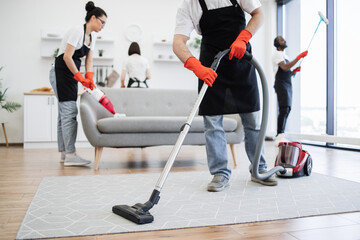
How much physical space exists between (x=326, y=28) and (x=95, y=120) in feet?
10.6

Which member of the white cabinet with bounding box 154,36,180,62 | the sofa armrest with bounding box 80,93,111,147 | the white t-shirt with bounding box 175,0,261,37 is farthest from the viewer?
the white cabinet with bounding box 154,36,180,62

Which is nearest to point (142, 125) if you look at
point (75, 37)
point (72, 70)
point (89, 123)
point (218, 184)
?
point (89, 123)

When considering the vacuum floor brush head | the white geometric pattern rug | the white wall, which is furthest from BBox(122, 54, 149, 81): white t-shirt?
the vacuum floor brush head

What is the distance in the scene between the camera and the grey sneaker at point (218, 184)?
5.81ft

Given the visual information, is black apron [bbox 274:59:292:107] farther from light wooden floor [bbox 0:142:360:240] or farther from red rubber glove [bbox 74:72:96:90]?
red rubber glove [bbox 74:72:96:90]

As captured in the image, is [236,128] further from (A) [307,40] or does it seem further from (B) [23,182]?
(A) [307,40]

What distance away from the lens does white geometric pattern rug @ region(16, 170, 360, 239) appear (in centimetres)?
123

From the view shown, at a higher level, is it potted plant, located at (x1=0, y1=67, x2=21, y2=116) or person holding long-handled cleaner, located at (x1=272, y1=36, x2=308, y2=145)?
person holding long-handled cleaner, located at (x1=272, y1=36, x2=308, y2=145)

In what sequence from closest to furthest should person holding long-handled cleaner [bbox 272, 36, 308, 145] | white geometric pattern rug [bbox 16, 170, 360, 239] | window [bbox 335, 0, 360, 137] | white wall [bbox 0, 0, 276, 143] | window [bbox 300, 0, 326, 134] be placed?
1. white geometric pattern rug [bbox 16, 170, 360, 239]
2. person holding long-handled cleaner [bbox 272, 36, 308, 145]
3. window [bbox 335, 0, 360, 137]
4. window [bbox 300, 0, 326, 134]
5. white wall [bbox 0, 0, 276, 143]

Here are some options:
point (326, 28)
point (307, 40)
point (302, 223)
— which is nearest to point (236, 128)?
point (302, 223)

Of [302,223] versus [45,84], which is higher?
[45,84]

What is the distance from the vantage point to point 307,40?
4855 mm

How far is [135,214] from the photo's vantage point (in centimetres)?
125

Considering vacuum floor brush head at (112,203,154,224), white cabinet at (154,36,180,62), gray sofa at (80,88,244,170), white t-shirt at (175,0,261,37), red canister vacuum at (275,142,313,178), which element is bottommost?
vacuum floor brush head at (112,203,154,224)
